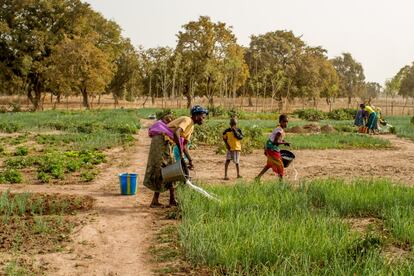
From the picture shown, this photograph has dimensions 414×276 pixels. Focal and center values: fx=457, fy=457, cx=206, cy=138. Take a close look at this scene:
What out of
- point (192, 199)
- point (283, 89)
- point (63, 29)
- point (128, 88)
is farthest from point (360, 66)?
point (192, 199)

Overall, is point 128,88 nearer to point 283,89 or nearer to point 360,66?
point 283,89

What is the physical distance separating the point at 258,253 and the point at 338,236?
1010 mm

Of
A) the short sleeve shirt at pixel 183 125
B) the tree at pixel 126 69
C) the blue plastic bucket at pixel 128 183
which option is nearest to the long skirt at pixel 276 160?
the short sleeve shirt at pixel 183 125

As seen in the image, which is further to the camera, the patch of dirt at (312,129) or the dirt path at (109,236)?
the patch of dirt at (312,129)

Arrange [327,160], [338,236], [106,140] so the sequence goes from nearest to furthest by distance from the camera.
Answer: [338,236], [327,160], [106,140]

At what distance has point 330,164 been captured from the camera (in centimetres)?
1320

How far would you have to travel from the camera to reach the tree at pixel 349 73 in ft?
277

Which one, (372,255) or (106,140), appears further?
(106,140)

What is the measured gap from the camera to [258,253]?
4.50 m

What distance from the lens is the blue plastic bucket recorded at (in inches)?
328

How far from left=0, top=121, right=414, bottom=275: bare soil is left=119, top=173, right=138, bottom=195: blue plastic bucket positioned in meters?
0.18

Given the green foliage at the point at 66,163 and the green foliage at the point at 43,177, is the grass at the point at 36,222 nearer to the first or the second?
the green foliage at the point at 43,177

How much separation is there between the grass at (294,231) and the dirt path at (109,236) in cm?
59

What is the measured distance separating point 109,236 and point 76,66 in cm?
3593
